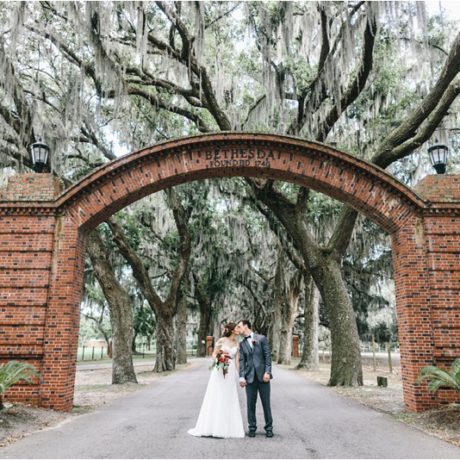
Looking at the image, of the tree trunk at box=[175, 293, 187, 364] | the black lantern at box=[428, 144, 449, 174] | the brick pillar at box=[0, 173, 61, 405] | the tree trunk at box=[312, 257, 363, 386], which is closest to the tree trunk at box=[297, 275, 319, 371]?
the tree trunk at box=[312, 257, 363, 386]

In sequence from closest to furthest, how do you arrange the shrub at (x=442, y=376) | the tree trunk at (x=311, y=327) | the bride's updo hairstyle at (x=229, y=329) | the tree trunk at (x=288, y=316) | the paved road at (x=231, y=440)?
1. the paved road at (x=231, y=440)
2. the bride's updo hairstyle at (x=229, y=329)
3. the shrub at (x=442, y=376)
4. the tree trunk at (x=311, y=327)
5. the tree trunk at (x=288, y=316)

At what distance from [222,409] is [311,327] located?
12.9 meters

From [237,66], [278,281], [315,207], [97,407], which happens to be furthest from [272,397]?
[278,281]

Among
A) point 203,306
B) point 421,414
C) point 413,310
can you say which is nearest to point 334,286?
point 413,310

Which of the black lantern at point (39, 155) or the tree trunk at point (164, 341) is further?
the tree trunk at point (164, 341)

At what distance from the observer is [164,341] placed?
18438 mm

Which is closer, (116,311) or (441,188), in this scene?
(441,188)

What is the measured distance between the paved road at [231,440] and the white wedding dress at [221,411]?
0.17 meters

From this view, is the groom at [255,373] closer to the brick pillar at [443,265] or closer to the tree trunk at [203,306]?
the brick pillar at [443,265]

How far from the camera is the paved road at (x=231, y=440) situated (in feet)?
17.7

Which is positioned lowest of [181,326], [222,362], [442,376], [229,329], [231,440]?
[231,440]

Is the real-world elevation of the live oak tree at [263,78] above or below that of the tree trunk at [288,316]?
above

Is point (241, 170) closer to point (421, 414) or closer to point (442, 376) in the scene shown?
point (442, 376)

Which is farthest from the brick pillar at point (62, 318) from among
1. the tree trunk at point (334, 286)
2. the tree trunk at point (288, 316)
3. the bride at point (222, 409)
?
the tree trunk at point (288, 316)
